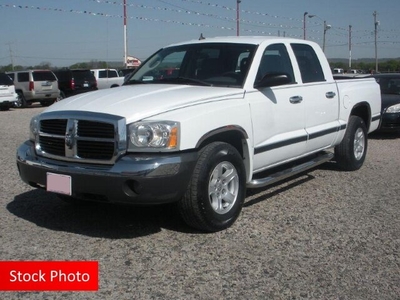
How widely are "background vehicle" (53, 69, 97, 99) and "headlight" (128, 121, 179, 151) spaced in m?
21.4

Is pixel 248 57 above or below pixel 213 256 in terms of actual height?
above

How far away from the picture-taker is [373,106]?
7.72 meters

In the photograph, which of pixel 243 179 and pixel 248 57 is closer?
pixel 243 179

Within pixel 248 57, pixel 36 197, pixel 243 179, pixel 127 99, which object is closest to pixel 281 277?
pixel 243 179

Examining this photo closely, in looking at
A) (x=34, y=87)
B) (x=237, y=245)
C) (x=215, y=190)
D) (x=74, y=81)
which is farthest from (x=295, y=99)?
(x=74, y=81)

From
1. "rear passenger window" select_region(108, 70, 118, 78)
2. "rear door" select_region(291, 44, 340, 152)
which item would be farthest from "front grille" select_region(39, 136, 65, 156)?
"rear passenger window" select_region(108, 70, 118, 78)

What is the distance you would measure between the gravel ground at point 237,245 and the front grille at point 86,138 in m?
0.75

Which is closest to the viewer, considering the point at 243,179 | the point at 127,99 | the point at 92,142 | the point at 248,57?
the point at 92,142

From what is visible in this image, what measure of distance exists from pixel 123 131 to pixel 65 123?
639mm

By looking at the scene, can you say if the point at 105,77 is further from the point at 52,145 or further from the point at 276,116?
the point at 52,145

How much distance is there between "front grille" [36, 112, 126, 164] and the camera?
4.09 m

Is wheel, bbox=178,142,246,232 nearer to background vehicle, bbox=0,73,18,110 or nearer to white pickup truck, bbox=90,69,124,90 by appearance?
background vehicle, bbox=0,73,18,110

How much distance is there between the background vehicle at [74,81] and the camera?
24781 mm

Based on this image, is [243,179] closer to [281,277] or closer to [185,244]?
[185,244]
